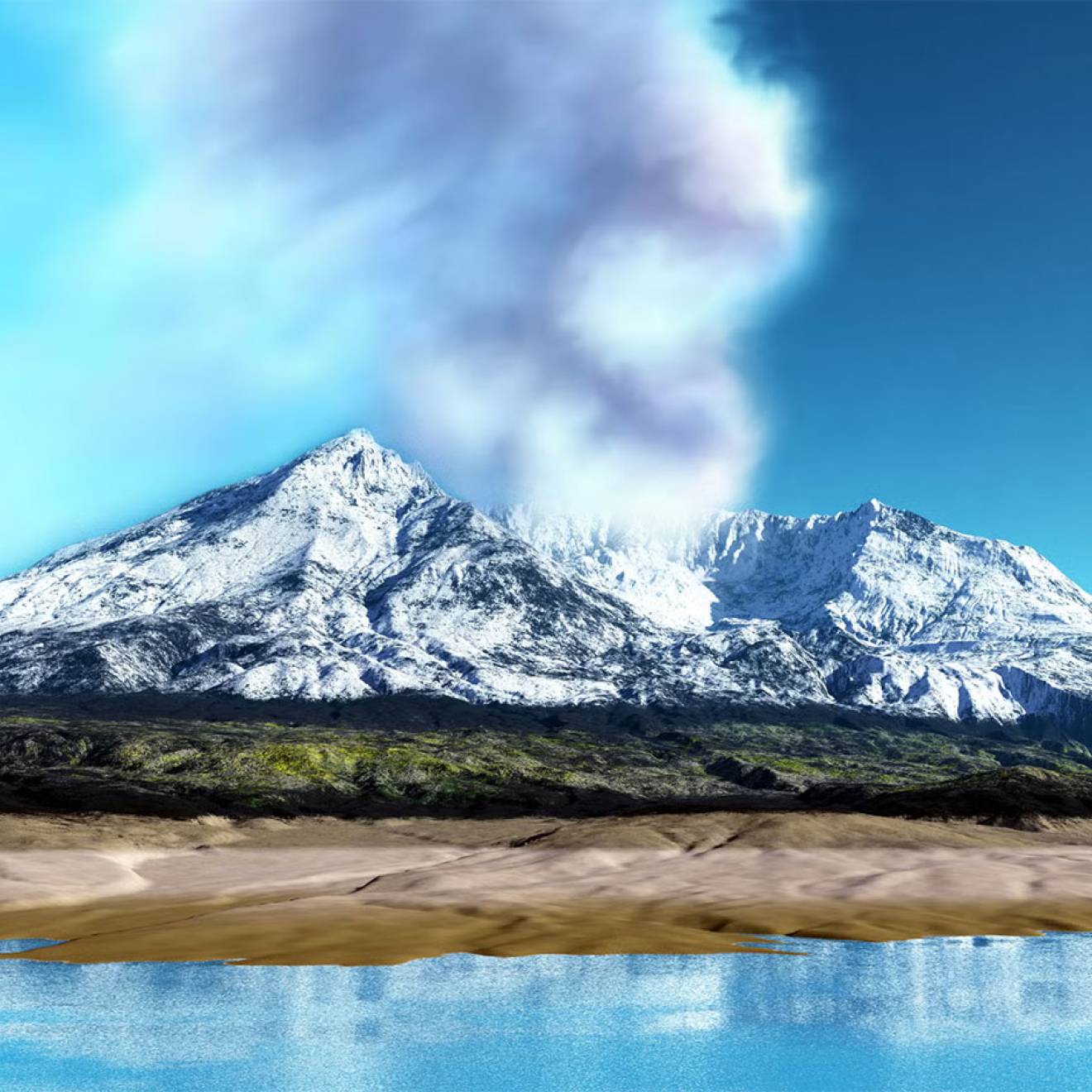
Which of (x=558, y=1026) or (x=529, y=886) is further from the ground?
(x=529, y=886)

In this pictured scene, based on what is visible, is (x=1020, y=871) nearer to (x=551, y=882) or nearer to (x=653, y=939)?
(x=551, y=882)

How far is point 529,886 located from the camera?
92.3m

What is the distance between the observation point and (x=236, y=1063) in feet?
109

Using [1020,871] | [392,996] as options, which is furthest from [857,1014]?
[1020,871]

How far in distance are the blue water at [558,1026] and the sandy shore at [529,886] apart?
21.2 ft

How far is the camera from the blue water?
31.9 m

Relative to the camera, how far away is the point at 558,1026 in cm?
3822

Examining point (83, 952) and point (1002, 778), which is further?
point (1002, 778)

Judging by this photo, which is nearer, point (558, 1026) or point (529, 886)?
point (558, 1026)

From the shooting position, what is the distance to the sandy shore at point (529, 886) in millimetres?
60625

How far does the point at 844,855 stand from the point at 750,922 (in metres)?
47.3

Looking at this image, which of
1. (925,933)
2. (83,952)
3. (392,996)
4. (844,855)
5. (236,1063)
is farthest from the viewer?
(844,855)

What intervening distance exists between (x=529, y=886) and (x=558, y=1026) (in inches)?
2175

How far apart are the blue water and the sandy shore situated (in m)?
6.47
